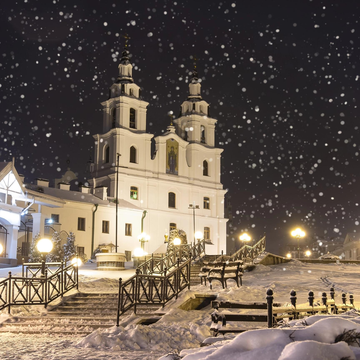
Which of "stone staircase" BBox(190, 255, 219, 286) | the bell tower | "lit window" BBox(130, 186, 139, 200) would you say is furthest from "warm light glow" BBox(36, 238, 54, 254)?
the bell tower

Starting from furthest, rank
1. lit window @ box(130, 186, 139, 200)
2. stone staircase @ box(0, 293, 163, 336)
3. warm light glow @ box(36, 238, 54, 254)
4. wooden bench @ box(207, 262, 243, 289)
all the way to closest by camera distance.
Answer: lit window @ box(130, 186, 139, 200)
wooden bench @ box(207, 262, 243, 289)
warm light glow @ box(36, 238, 54, 254)
stone staircase @ box(0, 293, 163, 336)

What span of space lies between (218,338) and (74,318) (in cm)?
829

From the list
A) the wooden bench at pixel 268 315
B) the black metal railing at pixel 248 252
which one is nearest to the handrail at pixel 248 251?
the black metal railing at pixel 248 252

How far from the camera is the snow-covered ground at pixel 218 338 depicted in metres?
4.88

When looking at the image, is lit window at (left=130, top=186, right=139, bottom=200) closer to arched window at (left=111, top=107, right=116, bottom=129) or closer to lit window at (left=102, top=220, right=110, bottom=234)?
lit window at (left=102, top=220, right=110, bottom=234)

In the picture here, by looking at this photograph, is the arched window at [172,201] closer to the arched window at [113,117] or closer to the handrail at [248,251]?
the arched window at [113,117]

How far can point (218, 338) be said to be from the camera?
6.64 meters

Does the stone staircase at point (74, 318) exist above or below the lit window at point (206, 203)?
below

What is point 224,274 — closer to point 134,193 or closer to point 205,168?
point 134,193

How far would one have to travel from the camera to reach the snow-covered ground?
4879 mm

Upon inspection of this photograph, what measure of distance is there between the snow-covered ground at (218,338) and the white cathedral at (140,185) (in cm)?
2384

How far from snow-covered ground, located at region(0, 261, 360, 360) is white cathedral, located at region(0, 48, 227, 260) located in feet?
78.2

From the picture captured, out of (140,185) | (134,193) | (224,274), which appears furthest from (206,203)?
(224,274)

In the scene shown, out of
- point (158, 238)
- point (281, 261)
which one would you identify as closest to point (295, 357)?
point (281, 261)
